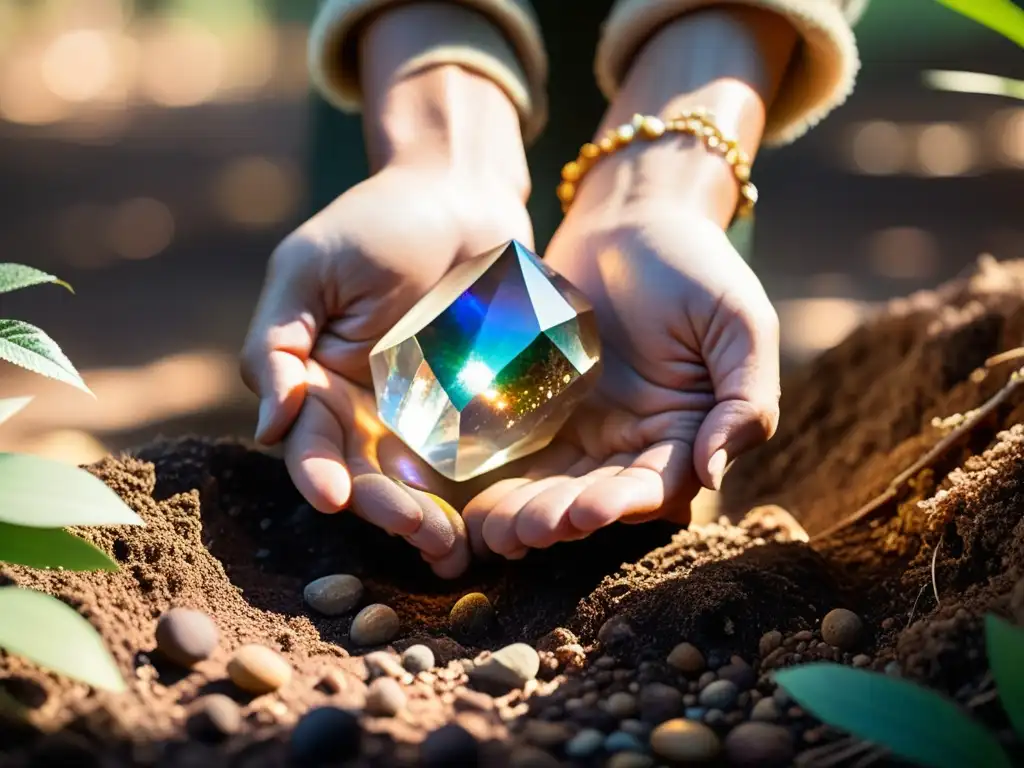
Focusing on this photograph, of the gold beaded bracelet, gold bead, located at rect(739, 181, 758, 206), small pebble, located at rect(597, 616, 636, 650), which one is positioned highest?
the gold beaded bracelet

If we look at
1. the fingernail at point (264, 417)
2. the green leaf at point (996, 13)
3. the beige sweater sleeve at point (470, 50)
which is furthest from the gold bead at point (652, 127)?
the fingernail at point (264, 417)

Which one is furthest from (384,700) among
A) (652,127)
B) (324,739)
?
(652,127)

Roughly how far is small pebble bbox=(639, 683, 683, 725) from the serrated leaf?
0.61ft

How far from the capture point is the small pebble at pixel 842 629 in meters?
0.69

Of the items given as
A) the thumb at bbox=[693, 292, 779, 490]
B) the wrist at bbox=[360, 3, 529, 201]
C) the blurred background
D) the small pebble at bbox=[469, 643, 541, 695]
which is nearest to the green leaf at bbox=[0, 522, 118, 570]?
the small pebble at bbox=[469, 643, 541, 695]

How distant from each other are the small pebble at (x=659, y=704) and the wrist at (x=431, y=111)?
613 millimetres

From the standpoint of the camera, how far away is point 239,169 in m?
2.00

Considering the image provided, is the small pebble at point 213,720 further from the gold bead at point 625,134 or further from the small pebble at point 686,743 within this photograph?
the gold bead at point 625,134

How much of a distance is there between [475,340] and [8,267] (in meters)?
0.35

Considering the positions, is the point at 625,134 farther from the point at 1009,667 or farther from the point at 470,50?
the point at 1009,667

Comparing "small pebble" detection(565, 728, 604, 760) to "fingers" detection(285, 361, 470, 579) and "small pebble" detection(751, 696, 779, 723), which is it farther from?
"fingers" detection(285, 361, 470, 579)

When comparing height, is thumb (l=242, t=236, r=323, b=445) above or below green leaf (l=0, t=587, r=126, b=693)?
above

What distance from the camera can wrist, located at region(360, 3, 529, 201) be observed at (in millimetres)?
1075

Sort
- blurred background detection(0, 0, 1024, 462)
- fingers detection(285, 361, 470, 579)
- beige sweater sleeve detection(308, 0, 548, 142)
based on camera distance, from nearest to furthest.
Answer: fingers detection(285, 361, 470, 579) → beige sweater sleeve detection(308, 0, 548, 142) → blurred background detection(0, 0, 1024, 462)
